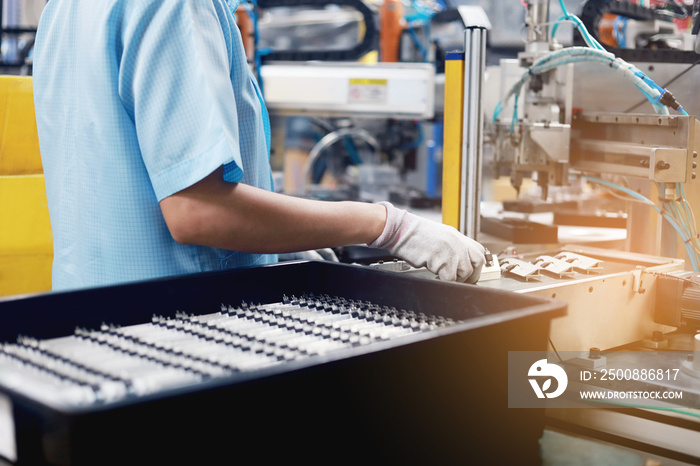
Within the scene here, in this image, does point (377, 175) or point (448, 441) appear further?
point (377, 175)

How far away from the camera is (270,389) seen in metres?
0.58

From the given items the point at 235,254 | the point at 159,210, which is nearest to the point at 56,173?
the point at 159,210

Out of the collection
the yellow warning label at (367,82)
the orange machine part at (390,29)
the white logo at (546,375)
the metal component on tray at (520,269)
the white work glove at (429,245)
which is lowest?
the white logo at (546,375)

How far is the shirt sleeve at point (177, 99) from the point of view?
0.94m

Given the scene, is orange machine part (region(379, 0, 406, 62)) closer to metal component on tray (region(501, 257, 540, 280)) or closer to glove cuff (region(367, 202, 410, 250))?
metal component on tray (region(501, 257, 540, 280))

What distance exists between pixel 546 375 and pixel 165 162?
603mm

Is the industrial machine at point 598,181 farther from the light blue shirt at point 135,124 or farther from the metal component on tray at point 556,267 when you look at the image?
the light blue shirt at point 135,124

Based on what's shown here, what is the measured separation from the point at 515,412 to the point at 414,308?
202 millimetres

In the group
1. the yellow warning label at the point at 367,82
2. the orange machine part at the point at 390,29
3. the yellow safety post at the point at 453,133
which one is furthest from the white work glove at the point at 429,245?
the orange machine part at the point at 390,29

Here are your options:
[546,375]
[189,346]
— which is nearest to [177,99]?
[189,346]

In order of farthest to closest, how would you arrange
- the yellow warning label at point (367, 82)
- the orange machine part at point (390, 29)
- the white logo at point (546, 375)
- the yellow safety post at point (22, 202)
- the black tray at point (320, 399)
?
the orange machine part at point (390, 29) < the yellow warning label at point (367, 82) < the yellow safety post at point (22, 202) < the white logo at point (546, 375) < the black tray at point (320, 399)

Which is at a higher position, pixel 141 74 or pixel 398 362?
pixel 141 74

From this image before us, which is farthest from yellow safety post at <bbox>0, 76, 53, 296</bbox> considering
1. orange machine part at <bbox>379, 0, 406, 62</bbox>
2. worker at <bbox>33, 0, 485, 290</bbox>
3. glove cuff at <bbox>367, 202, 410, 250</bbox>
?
orange machine part at <bbox>379, 0, 406, 62</bbox>

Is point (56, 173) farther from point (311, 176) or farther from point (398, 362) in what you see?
point (311, 176)
